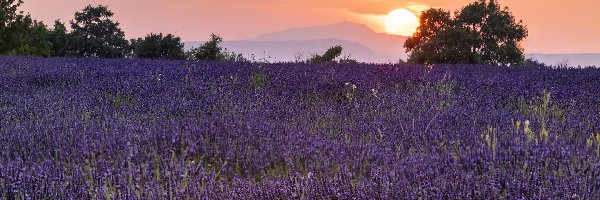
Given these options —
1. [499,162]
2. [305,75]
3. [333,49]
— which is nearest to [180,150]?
[499,162]

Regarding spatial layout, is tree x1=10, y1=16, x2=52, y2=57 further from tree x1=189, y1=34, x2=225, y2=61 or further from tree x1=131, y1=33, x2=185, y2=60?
tree x1=189, y1=34, x2=225, y2=61

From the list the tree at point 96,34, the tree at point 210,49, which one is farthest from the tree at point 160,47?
the tree at point 96,34

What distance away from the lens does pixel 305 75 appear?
302 inches

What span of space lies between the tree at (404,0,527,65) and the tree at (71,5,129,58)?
1400 cm

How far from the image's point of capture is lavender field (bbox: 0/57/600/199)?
2.75 metres

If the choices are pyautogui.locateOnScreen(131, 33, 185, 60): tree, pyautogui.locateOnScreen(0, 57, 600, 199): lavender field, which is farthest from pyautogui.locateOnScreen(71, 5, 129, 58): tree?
pyautogui.locateOnScreen(0, 57, 600, 199): lavender field

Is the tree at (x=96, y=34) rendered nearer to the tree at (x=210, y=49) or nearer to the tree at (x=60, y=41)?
the tree at (x=60, y=41)

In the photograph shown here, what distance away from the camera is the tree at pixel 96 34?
27.1 metres

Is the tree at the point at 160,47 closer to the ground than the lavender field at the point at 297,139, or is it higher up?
higher up

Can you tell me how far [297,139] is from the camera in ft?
12.8

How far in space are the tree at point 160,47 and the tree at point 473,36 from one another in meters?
11.5

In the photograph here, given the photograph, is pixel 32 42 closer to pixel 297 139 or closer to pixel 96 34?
pixel 96 34

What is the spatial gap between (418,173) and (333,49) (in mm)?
16109

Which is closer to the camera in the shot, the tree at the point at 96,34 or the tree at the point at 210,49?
the tree at the point at 210,49
